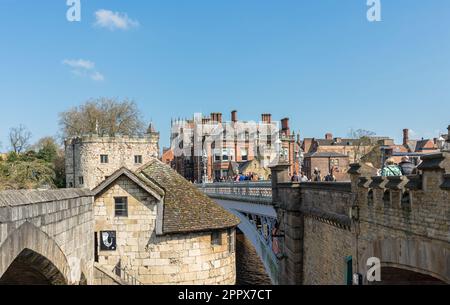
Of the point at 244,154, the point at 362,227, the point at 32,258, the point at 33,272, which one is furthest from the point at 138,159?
the point at 362,227

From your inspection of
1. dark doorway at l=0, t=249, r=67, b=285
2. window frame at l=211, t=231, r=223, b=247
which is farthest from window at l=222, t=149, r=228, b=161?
dark doorway at l=0, t=249, r=67, b=285

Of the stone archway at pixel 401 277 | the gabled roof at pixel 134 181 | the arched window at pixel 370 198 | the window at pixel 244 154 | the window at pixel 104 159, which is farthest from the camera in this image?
the window at pixel 244 154

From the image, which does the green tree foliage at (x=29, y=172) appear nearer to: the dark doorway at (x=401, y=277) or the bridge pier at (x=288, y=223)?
the bridge pier at (x=288, y=223)

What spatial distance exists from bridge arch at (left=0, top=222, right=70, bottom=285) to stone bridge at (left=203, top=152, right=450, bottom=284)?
6.53 metres

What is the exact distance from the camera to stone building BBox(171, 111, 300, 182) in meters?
66.8

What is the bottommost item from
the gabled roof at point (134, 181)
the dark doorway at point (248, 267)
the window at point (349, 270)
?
the dark doorway at point (248, 267)

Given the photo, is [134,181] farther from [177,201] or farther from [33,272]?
[33,272]

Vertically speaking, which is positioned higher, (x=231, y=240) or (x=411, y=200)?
(x=411, y=200)

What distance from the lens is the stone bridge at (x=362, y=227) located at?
7.40 m

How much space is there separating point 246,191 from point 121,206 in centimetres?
723

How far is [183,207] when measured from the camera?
21000mm

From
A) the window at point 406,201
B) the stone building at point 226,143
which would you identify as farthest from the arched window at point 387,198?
the stone building at point 226,143
